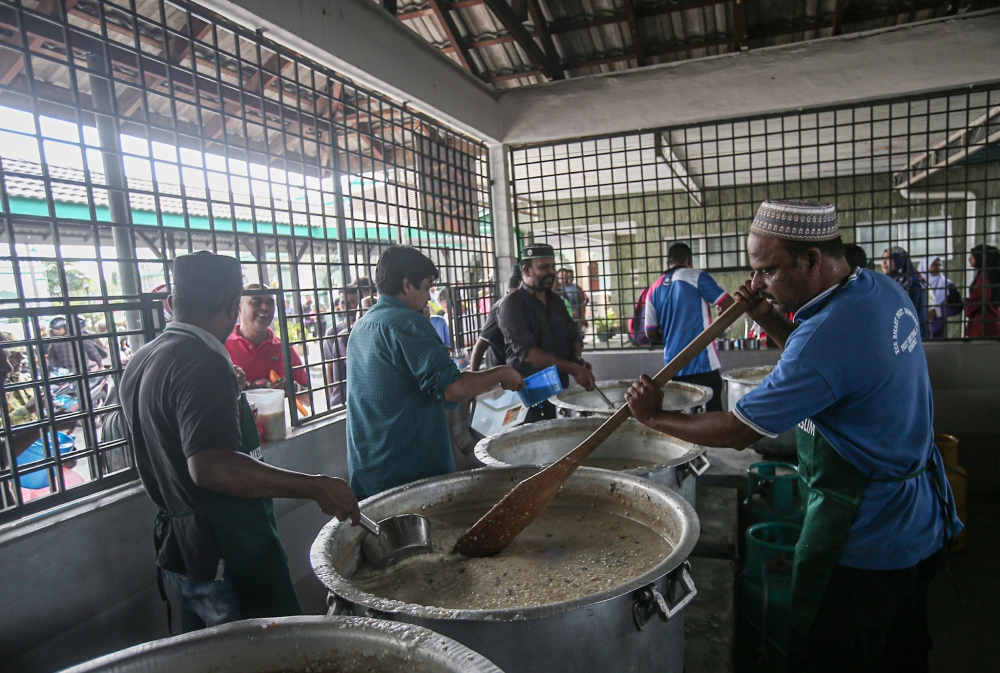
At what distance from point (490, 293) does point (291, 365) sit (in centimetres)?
306

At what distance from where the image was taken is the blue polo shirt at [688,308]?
16.0 feet

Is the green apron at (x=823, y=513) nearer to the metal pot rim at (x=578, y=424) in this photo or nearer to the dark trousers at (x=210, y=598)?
the metal pot rim at (x=578, y=424)

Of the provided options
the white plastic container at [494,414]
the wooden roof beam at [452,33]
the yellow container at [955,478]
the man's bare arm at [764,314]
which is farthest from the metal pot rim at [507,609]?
the wooden roof beam at [452,33]

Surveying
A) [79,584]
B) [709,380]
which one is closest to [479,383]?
[79,584]

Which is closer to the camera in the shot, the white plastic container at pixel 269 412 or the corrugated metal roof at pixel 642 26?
the white plastic container at pixel 269 412

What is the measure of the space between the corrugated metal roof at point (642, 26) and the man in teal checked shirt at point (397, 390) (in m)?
3.41

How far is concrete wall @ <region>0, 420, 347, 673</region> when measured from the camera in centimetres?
188

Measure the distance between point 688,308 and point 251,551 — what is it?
13.1 ft

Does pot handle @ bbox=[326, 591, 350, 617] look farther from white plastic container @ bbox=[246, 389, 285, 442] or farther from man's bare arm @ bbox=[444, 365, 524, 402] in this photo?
white plastic container @ bbox=[246, 389, 285, 442]

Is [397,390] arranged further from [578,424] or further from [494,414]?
[578,424]

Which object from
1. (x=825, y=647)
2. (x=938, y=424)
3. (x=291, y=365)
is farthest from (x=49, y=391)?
(x=938, y=424)

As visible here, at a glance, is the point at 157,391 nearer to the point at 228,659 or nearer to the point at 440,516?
the point at 228,659

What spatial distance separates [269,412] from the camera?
302 centimetres

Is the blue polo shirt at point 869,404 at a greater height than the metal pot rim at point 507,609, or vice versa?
the blue polo shirt at point 869,404
